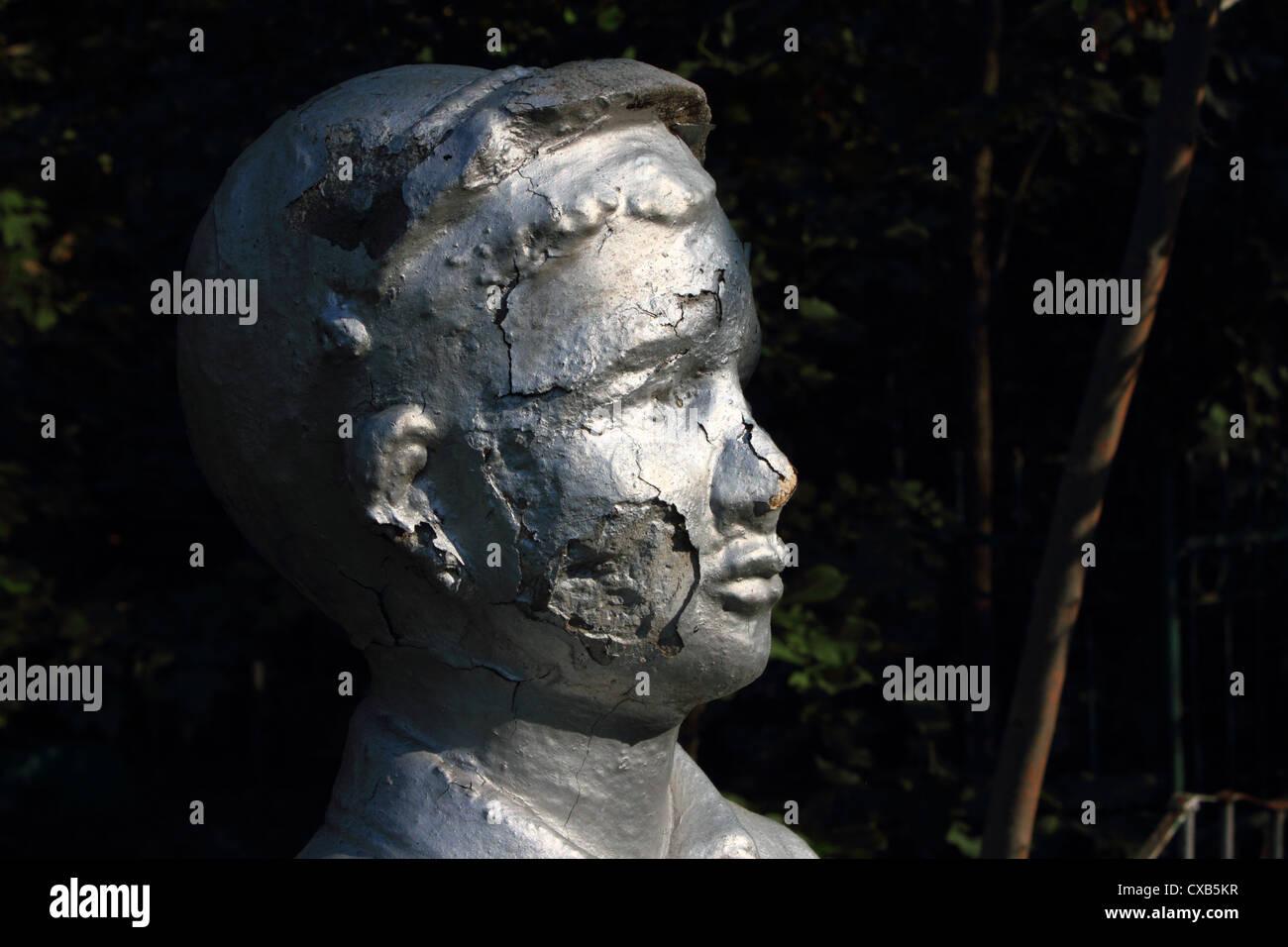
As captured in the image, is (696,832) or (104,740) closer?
(696,832)

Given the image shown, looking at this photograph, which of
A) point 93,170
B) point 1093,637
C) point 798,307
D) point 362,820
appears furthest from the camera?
point 1093,637

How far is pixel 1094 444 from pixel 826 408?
1.14 meters

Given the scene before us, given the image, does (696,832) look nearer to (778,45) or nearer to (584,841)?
(584,841)

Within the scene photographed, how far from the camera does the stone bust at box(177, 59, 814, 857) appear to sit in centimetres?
208

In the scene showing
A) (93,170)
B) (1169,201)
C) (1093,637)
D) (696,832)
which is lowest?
(696,832)

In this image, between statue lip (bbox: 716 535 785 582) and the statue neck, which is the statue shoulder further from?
statue lip (bbox: 716 535 785 582)

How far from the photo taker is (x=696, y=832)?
2482mm

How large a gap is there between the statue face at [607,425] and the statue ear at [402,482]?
0.02 meters

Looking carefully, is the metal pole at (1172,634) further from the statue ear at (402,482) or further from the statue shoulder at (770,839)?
the statue ear at (402,482)

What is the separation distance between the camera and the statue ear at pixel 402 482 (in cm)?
209

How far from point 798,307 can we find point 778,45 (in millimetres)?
665

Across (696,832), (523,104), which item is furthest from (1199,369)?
(523,104)

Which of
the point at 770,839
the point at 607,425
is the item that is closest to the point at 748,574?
the point at 607,425

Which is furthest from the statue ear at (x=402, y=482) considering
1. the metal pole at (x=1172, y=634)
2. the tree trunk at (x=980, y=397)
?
the metal pole at (x=1172, y=634)
